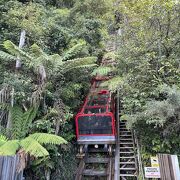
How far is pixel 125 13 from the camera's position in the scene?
10.1 meters

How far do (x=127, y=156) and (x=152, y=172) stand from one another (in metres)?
1.56

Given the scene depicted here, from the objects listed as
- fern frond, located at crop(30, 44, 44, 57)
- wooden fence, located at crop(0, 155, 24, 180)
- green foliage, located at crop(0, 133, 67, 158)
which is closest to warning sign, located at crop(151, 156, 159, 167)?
green foliage, located at crop(0, 133, 67, 158)

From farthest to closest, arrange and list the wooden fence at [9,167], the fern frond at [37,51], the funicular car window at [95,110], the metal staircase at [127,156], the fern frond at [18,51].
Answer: the funicular car window at [95,110] → the fern frond at [37,51] → the fern frond at [18,51] → the metal staircase at [127,156] → the wooden fence at [9,167]

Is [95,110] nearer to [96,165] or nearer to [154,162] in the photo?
[96,165]

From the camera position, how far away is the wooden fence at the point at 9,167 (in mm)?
5207

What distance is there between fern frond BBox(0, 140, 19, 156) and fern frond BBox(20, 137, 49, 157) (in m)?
0.16

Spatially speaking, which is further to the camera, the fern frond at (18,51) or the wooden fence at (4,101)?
the fern frond at (18,51)

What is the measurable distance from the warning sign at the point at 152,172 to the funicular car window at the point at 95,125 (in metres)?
1.79

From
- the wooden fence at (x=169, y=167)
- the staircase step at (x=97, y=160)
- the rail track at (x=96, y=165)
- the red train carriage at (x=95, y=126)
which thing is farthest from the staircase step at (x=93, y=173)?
the wooden fence at (x=169, y=167)

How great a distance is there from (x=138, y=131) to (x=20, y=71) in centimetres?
441

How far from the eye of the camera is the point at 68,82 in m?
8.22

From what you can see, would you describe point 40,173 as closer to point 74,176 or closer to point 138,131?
point 74,176

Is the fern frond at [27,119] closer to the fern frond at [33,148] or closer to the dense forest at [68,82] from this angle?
the dense forest at [68,82]

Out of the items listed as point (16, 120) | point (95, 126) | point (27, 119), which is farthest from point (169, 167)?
point (16, 120)
